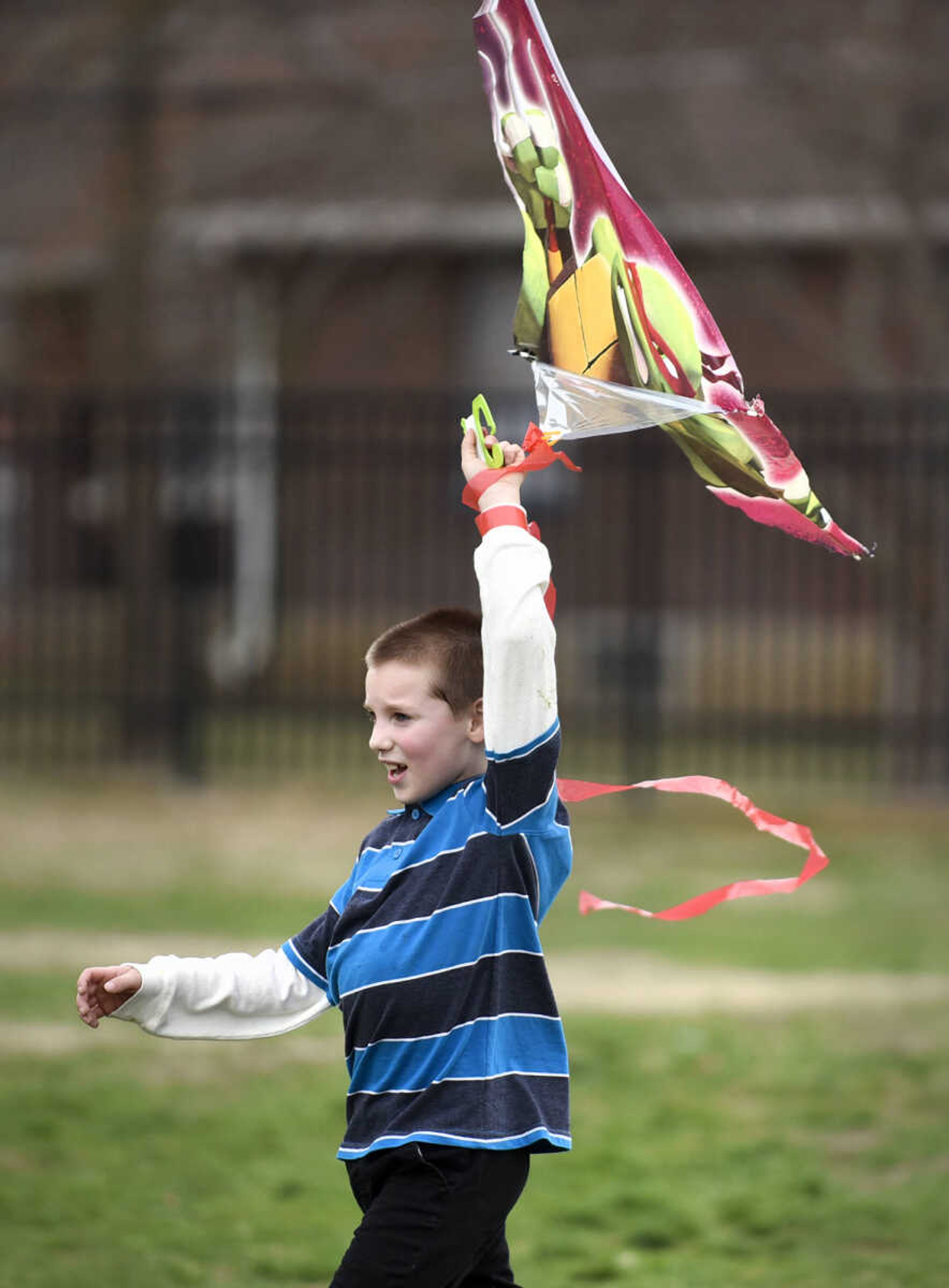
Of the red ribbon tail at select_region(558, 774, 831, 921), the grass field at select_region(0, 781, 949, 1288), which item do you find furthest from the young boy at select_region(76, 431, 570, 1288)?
the grass field at select_region(0, 781, 949, 1288)

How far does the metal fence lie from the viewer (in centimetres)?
1254

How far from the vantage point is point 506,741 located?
8.27 ft

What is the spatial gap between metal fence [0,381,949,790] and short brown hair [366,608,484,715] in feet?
31.2

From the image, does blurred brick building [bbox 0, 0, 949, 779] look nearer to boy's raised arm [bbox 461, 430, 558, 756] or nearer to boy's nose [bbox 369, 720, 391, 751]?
boy's nose [bbox 369, 720, 391, 751]

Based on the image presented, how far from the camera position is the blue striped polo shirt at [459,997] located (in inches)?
105

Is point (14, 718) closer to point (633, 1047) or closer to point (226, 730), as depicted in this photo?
point (226, 730)

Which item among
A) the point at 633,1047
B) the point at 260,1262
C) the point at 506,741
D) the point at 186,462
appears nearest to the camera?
the point at 506,741

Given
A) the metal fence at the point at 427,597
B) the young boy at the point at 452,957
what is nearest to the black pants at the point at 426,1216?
the young boy at the point at 452,957

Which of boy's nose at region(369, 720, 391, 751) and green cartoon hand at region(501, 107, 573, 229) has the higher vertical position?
green cartoon hand at region(501, 107, 573, 229)

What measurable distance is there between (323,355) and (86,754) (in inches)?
266

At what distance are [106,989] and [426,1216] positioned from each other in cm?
57

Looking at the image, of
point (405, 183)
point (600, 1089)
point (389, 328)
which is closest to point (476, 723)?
point (600, 1089)

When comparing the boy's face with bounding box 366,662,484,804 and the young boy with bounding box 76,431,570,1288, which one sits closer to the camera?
the young boy with bounding box 76,431,570,1288

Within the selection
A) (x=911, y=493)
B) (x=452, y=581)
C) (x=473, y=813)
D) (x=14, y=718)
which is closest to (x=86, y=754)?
(x=14, y=718)
